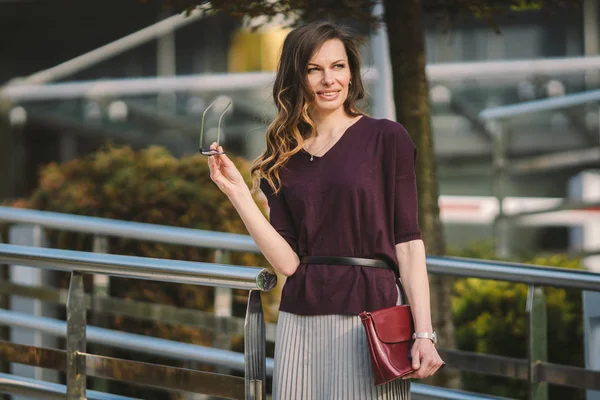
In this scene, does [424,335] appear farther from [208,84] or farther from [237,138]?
[237,138]

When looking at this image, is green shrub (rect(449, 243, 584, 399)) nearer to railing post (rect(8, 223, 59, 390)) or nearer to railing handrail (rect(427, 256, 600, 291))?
railing handrail (rect(427, 256, 600, 291))

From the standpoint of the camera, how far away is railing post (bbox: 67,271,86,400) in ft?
9.73

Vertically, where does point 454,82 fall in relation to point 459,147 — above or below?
above

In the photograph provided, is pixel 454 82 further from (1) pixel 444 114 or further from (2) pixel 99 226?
(2) pixel 99 226

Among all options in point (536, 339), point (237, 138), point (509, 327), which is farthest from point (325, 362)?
point (237, 138)

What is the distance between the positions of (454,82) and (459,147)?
1010mm

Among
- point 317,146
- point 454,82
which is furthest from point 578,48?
point 317,146

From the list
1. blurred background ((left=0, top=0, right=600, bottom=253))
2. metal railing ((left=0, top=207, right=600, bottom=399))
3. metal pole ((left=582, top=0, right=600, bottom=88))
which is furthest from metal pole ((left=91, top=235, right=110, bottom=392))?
metal pole ((left=582, top=0, right=600, bottom=88))

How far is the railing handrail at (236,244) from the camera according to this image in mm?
3090

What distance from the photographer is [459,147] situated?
13.8 metres

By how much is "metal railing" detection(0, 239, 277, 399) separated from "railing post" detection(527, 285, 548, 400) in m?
1.12

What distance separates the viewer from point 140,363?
2.85m

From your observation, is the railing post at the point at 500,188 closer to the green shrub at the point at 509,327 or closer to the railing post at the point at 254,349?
the green shrub at the point at 509,327

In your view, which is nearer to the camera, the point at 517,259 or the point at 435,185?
the point at 435,185
